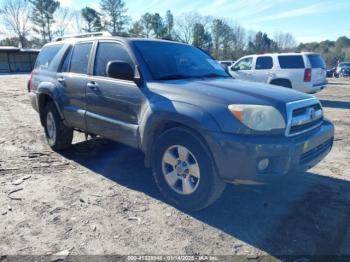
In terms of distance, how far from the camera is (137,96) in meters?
3.88

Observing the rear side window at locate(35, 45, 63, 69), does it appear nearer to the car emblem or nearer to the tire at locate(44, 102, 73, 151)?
the tire at locate(44, 102, 73, 151)

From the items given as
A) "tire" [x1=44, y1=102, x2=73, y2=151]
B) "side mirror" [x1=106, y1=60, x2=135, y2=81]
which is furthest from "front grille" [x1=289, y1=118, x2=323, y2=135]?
"tire" [x1=44, y1=102, x2=73, y2=151]

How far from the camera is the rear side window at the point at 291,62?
12.2 metres

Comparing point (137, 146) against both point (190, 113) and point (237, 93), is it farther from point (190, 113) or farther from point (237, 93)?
point (237, 93)

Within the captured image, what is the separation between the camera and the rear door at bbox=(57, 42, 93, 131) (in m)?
4.81

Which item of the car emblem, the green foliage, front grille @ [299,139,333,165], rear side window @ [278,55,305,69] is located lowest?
front grille @ [299,139,333,165]

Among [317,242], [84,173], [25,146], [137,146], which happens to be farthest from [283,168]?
[25,146]

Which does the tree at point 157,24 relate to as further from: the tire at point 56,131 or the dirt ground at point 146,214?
the dirt ground at point 146,214

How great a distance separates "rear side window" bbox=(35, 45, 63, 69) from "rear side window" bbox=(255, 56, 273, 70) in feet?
29.7

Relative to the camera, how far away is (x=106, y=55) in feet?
14.8

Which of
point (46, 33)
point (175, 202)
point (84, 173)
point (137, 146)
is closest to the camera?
point (175, 202)

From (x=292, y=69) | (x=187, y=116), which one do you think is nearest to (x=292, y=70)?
(x=292, y=69)

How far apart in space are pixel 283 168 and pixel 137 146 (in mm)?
1796

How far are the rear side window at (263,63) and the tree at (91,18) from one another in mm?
64768
